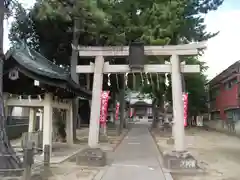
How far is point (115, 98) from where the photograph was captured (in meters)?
42.4

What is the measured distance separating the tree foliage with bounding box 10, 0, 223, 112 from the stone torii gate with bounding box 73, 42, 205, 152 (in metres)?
1.14

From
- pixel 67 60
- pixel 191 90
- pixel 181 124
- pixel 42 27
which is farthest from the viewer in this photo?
pixel 191 90

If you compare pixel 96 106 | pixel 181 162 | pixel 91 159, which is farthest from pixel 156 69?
pixel 91 159

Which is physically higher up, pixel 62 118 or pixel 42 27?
pixel 42 27

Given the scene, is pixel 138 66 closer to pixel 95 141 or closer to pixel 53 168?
pixel 95 141

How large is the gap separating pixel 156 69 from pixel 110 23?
7.17 m

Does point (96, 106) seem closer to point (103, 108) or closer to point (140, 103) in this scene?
point (103, 108)

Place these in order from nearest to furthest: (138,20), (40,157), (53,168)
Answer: (53,168) → (40,157) → (138,20)

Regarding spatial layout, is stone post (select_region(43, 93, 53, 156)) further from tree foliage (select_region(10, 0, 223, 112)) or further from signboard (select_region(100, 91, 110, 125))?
signboard (select_region(100, 91, 110, 125))

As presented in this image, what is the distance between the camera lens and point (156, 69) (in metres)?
12.7

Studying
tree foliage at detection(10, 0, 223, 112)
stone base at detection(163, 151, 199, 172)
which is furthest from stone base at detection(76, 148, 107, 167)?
tree foliage at detection(10, 0, 223, 112)

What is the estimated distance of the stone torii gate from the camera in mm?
12234

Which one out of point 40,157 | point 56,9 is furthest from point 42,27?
point 40,157

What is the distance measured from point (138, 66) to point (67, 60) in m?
16.1
